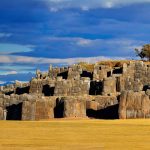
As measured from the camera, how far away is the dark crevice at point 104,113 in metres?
31.9

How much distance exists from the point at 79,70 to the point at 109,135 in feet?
95.7

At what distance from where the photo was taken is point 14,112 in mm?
32969

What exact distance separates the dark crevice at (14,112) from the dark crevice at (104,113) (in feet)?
14.5

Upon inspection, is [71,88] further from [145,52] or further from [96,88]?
[145,52]

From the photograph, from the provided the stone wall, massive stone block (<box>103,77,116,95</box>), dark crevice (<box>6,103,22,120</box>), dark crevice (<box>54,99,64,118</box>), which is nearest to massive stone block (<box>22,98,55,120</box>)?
dark crevice (<box>54,99,64,118</box>)

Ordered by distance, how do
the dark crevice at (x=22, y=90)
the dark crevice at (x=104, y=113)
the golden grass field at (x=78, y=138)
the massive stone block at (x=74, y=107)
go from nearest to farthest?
1. the golden grass field at (x=78, y=138)
2. the massive stone block at (x=74, y=107)
3. the dark crevice at (x=104, y=113)
4. the dark crevice at (x=22, y=90)

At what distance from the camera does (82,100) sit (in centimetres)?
3191

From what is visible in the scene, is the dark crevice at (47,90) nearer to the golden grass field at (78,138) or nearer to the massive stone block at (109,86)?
the massive stone block at (109,86)

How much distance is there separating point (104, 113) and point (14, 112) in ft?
19.5

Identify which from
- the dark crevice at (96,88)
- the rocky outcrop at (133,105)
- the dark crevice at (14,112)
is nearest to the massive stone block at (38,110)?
the dark crevice at (14,112)

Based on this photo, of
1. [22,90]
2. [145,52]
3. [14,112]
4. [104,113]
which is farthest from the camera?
[145,52]

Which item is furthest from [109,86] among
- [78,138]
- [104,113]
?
[78,138]

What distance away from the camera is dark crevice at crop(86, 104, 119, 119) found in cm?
3189

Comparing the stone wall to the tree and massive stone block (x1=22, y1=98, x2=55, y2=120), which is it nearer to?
massive stone block (x1=22, y1=98, x2=55, y2=120)
